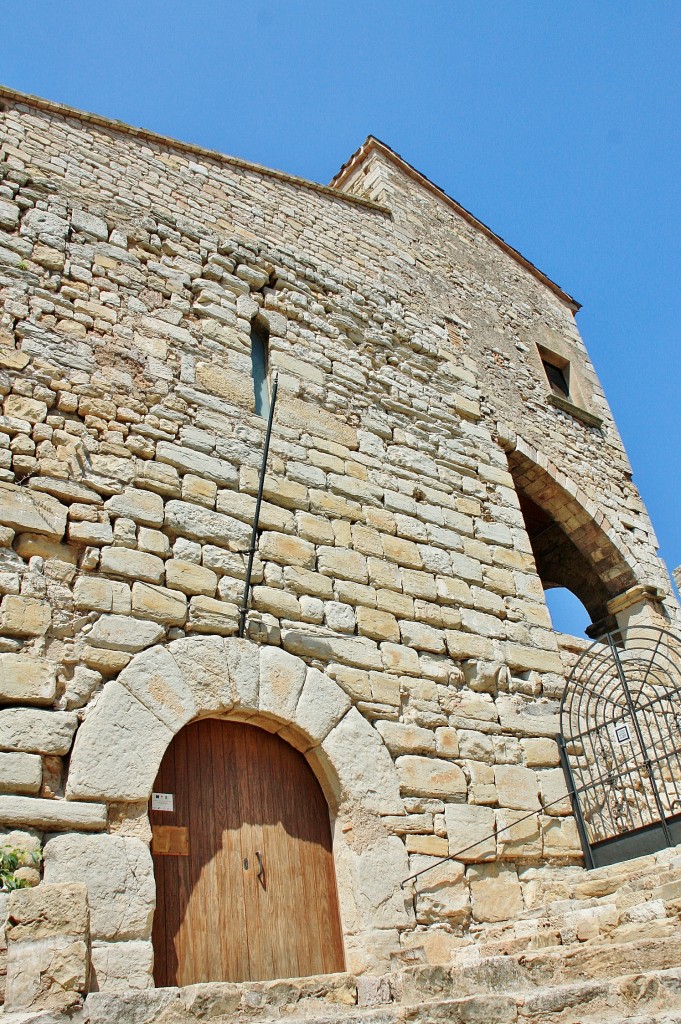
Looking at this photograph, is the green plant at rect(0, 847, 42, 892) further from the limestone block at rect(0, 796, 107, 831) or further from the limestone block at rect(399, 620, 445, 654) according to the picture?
the limestone block at rect(399, 620, 445, 654)

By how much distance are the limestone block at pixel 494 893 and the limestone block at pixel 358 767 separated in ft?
2.09

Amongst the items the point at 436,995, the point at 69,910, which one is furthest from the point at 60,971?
the point at 436,995

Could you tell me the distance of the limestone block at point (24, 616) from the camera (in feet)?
12.0

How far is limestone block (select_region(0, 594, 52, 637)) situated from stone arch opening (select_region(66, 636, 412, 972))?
409 mm

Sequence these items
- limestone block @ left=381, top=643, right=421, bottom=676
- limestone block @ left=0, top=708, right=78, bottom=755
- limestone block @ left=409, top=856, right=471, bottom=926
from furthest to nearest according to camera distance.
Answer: limestone block @ left=381, top=643, right=421, bottom=676 < limestone block @ left=409, top=856, right=471, bottom=926 < limestone block @ left=0, top=708, right=78, bottom=755

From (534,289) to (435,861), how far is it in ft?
25.1

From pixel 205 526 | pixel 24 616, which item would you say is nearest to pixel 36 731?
pixel 24 616

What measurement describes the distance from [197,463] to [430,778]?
2.23m

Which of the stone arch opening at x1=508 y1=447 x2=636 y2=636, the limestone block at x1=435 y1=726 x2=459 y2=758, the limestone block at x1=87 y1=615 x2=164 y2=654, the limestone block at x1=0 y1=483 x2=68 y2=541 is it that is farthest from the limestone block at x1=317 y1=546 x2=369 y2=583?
the stone arch opening at x1=508 y1=447 x2=636 y2=636

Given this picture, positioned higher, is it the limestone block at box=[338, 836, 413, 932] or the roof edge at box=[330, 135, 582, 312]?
the roof edge at box=[330, 135, 582, 312]

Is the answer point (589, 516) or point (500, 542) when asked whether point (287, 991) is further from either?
point (589, 516)

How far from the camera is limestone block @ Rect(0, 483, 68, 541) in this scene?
3922 mm

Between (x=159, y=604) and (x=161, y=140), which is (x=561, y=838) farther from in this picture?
(x=161, y=140)

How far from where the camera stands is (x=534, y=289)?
1017cm
